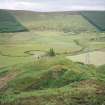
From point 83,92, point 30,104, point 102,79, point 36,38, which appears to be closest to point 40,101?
point 30,104

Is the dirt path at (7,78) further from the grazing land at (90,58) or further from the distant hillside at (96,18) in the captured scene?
the distant hillside at (96,18)

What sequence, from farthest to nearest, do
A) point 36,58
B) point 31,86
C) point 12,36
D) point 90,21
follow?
point 90,21 → point 12,36 → point 36,58 → point 31,86

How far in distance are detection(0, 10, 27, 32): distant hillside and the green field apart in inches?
0.9

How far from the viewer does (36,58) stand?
7.05 meters

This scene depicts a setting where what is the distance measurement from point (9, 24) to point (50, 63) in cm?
147

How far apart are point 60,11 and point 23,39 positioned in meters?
1.03

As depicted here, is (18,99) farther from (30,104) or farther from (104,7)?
(104,7)

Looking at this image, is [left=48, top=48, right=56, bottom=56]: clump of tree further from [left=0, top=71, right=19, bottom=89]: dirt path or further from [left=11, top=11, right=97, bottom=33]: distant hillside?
[left=0, top=71, right=19, bottom=89]: dirt path

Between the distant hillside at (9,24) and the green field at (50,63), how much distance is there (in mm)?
22

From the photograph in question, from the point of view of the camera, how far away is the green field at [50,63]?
20.0ft

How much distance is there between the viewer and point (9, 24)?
25.1 ft

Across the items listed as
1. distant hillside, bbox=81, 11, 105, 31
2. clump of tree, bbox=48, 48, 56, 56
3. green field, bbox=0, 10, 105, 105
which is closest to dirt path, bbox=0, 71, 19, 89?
green field, bbox=0, 10, 105, 105

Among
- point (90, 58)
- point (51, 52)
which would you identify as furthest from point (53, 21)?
point (90, 58)

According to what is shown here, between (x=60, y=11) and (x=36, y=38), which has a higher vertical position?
(x=60, y=11)
